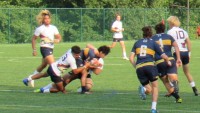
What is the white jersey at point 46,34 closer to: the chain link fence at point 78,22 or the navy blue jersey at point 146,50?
the navy blue jersey at point 146,50

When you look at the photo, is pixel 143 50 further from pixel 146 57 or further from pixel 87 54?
pixel 87 54

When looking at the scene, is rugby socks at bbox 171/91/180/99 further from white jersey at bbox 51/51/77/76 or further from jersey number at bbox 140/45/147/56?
white jersey at bbox 51/51/77/76

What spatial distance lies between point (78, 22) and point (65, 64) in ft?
122

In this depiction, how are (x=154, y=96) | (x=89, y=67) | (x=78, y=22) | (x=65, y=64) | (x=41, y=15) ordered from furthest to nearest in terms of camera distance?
(x=78, y=22), (x=41, y=15), (x=89, y=67), (x=65, y=64), (x=154, y=96)

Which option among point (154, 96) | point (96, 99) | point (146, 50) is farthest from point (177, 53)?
point (154, 96)

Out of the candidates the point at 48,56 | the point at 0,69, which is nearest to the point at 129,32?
the point at 0,69

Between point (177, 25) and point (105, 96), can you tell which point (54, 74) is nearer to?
point (105, 96)

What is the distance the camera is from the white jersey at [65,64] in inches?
652

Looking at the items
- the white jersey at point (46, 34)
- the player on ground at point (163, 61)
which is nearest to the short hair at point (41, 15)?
the white jersey at point (46, 34)

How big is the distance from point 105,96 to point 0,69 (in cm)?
962

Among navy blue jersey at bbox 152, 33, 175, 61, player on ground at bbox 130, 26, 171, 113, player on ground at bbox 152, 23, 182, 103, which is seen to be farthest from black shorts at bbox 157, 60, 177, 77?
player on ground at bbox 130, 26, 171, 113

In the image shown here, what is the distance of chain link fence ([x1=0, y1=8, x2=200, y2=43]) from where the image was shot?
50250mm

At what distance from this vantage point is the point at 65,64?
658 inches

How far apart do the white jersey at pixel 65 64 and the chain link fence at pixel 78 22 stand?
33.4 meters
